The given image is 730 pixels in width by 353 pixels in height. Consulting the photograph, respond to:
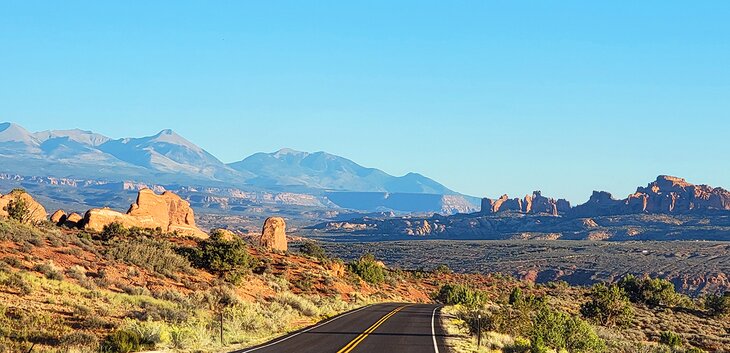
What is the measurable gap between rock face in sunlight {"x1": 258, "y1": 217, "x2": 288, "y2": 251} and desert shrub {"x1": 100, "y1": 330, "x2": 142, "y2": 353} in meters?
57.6

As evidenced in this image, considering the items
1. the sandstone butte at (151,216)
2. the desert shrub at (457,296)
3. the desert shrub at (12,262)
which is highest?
the sandstone butte at (151,216)

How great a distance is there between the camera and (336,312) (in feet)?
131

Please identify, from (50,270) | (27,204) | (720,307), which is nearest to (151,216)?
(27,204)

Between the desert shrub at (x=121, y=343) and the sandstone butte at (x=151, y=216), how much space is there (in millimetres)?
40000

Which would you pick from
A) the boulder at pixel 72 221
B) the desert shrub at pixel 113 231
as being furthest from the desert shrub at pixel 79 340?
the boulder at pixel 72 221

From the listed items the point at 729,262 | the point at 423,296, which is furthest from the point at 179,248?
the point at 729,262

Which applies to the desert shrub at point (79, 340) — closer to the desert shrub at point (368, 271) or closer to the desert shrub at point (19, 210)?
the desert shrub at point (19, 210)

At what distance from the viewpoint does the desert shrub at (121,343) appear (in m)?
19.9

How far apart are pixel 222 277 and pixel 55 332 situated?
22451mm

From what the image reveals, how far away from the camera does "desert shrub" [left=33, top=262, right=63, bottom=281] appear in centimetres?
2950

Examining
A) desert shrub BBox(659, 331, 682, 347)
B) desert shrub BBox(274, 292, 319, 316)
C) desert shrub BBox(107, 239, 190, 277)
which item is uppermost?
desert shrub BBox(107, 239, 190, 277)

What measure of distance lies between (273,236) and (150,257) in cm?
3961

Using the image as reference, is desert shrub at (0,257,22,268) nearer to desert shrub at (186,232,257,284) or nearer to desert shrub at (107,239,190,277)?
desert shrub at (107,239,190,277)

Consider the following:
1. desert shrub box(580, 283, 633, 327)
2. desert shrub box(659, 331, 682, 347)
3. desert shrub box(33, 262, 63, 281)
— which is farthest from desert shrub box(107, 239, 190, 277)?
desert shrub box(580, 283, 633, 327)
